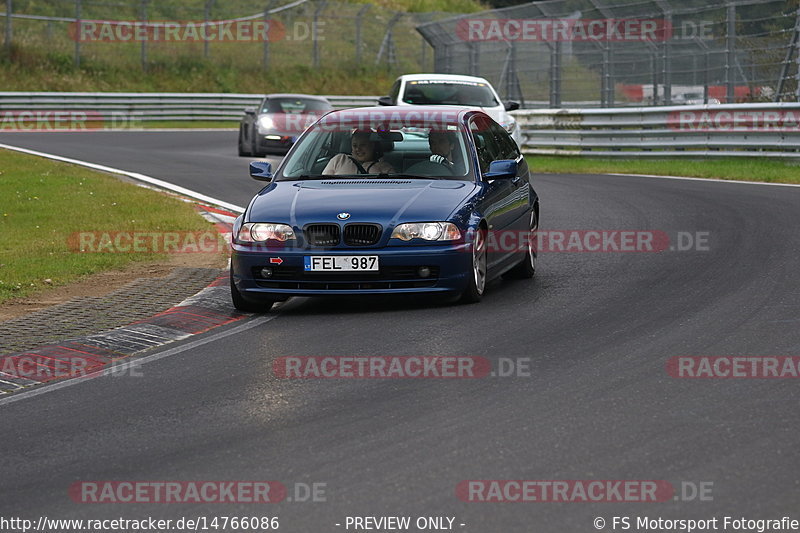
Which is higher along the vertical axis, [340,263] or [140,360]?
[340,263]

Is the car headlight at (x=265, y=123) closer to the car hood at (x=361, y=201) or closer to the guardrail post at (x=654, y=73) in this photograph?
the guardrail post at (x=654, y=73)

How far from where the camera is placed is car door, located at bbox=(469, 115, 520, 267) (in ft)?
33.8

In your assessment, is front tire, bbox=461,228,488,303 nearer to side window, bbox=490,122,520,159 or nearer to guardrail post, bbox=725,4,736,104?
side window, bbox=490,122,520,159

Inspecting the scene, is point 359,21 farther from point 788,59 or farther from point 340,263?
point 340,263

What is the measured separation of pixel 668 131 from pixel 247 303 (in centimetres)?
1595

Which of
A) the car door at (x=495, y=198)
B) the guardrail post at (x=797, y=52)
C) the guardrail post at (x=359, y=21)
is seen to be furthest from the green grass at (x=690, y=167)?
the guardrail post at (x=359, y=21)

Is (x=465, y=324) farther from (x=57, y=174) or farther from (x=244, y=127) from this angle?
(x=244, y=127)

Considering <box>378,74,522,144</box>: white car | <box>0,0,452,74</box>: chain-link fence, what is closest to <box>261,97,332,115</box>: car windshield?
<box>378,74,522,144</box>: white car

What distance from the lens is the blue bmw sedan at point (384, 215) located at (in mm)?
9539

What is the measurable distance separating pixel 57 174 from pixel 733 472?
55.3 feet

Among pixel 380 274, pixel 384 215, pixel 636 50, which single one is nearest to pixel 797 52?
pixel 636 50

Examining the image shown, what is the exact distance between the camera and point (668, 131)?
961 inches

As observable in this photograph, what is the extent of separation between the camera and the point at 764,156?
22.4 meters

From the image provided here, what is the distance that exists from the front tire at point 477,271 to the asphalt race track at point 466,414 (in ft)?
0.37
